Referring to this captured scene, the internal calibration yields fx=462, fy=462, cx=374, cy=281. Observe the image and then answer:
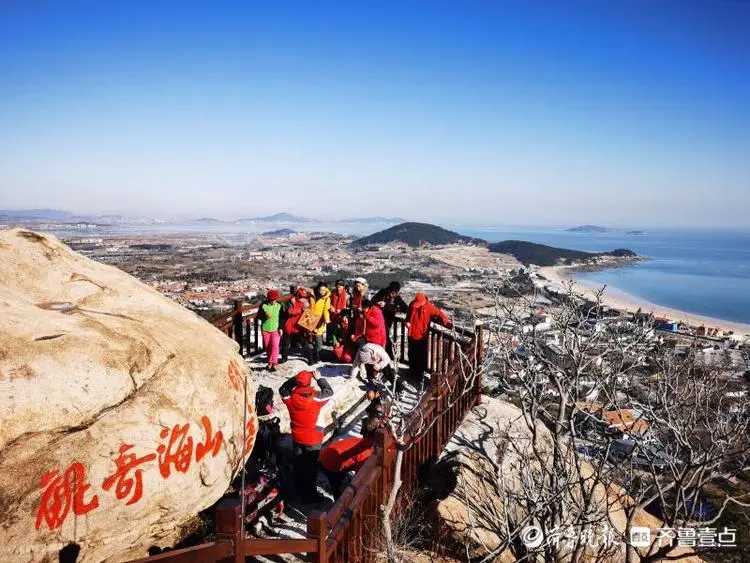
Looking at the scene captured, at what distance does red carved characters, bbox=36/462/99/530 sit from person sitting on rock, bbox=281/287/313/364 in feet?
16.1

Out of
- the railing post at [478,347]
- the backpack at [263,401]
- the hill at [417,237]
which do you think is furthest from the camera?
the hill at [417,237]

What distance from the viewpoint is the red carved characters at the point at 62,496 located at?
3.31 meters

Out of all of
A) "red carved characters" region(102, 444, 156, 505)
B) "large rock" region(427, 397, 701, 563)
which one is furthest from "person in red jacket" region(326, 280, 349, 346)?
"red carved characters" region(102, 444, 156, 505)

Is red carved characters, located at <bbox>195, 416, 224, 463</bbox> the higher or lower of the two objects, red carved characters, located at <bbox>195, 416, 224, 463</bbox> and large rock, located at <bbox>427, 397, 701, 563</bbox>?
the higher

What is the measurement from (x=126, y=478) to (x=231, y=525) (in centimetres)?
168

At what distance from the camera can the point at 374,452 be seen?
4.09 m

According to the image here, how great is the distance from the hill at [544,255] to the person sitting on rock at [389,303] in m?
71.1

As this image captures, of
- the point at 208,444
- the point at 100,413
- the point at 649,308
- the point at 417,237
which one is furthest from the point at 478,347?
the point at 417,237

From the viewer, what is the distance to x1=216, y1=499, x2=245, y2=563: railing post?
101 inches

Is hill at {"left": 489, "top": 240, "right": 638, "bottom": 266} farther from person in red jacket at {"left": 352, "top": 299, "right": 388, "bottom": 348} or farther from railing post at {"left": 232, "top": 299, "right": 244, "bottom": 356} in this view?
railing post at {"left": 232, "top": 299, "right": 244, "bottom": 356}

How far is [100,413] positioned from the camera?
3.69 meters

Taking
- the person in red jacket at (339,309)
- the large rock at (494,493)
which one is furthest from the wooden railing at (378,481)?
the person in red jacket at (339,309)

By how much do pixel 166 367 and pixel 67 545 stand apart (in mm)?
1503

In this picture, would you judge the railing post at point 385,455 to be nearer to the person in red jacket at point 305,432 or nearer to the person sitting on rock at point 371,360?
the person in red jacket at point 305,432
